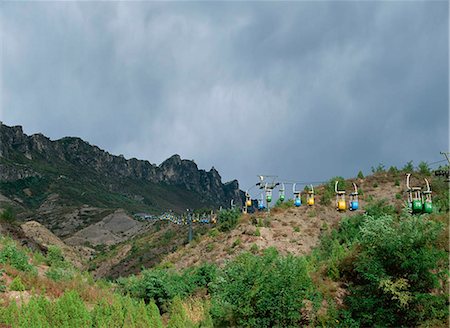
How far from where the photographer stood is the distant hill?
111056 millimetres

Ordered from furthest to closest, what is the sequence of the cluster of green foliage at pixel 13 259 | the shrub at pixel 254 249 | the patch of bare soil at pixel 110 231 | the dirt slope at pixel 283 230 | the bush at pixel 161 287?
1. the patch of bare soil at pixel 110 231
2. the dirt slope at pixel 283 230
3. the shrub at pixel 254 249
4. the bush at pixel 161 287
5. the cluster of green foliage at pixel 13 259

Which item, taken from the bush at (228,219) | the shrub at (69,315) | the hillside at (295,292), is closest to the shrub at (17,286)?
the hillside at (295,292)

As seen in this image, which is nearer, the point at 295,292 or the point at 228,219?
the point at 295,292

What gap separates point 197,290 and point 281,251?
23.9ft

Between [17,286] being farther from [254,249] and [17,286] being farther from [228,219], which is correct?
[228,219]

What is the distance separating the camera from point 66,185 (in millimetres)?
135500

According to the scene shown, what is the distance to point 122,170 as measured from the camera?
19838cm

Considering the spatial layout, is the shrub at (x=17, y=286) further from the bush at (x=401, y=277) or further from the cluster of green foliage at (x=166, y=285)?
the bush at (x=401, y=277)

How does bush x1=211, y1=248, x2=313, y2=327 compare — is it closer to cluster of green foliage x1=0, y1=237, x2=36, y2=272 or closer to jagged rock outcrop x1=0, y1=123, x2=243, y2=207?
cluster of green foliage x1=0, y1=237, x2=36, y2=272

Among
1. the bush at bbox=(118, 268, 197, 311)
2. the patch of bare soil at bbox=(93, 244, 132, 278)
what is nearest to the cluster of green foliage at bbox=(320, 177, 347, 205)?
the bush at bbox=(118, 268, 197, 311)

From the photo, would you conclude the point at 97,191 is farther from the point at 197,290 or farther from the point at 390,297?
the point at 390,297

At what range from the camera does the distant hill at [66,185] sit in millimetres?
111056

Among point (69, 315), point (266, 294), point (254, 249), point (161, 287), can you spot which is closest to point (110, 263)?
point (254, 249)

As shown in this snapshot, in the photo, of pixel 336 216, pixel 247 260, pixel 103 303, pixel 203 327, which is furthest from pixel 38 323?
pixel 336 216
